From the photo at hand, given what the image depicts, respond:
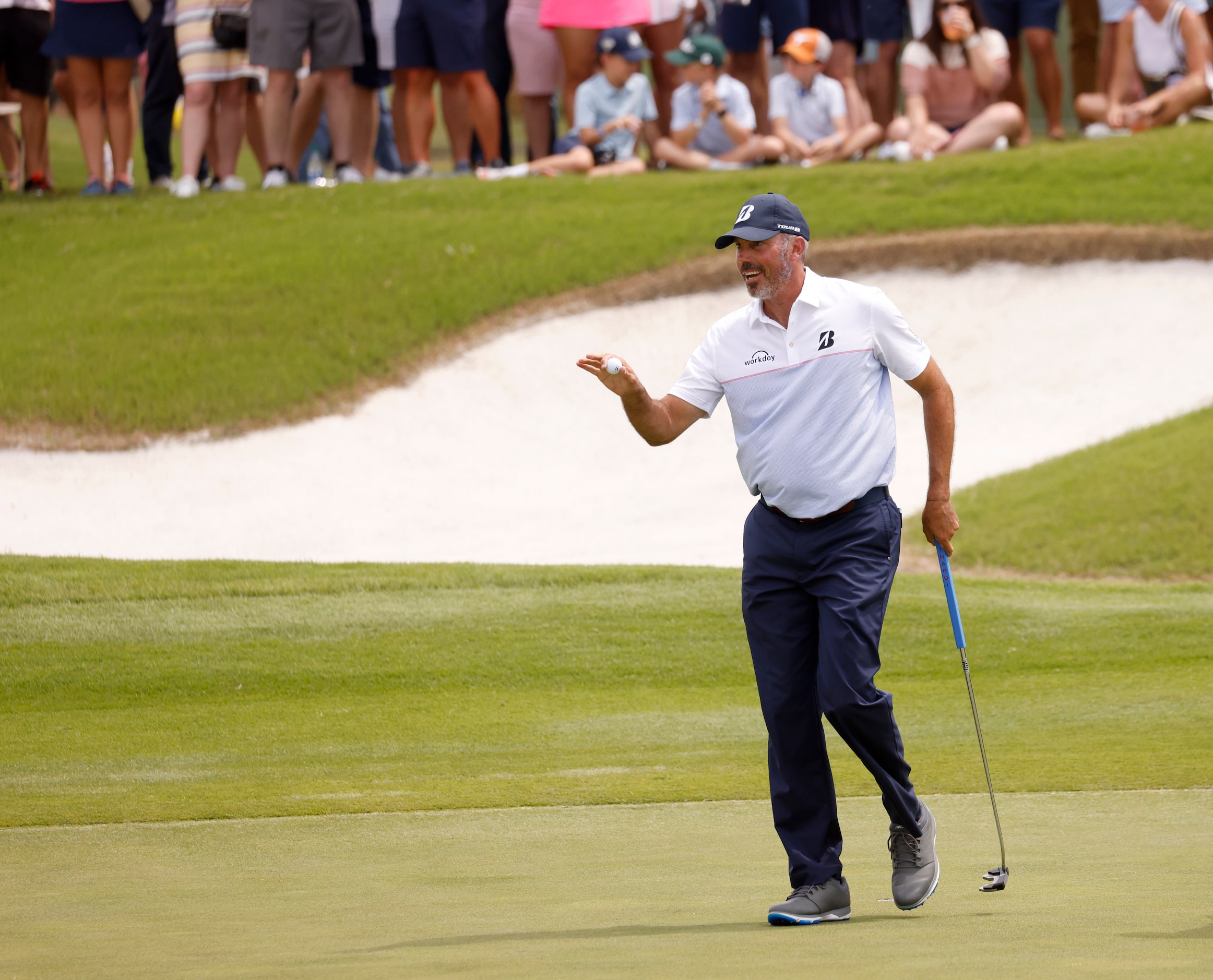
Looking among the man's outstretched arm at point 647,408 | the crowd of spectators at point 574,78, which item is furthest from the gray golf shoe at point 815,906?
the crowd of spectators at point 574,78

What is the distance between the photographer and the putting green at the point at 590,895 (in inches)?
144

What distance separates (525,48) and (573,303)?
2902 mm

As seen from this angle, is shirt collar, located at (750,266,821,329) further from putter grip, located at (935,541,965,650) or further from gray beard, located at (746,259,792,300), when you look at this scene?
putter grip, located at (935,541,965,650)

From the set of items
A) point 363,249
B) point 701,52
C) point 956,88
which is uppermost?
point 701,52

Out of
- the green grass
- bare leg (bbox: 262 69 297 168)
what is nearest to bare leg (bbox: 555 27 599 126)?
bare leg (bbox: 262 69 297 168)

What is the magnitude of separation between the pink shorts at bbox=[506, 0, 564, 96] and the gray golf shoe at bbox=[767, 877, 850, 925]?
13.8 m

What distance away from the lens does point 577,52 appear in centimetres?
1714

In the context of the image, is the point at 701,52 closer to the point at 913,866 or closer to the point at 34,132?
the point at 34,132

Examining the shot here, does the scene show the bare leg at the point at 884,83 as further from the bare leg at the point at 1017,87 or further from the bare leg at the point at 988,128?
the bare leg at the point at 1017,87

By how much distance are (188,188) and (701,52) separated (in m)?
5.31

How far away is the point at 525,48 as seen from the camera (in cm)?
1742

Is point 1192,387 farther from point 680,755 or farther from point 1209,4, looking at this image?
point 680,755

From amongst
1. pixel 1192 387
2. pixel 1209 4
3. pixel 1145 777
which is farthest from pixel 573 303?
pixel 1145 777

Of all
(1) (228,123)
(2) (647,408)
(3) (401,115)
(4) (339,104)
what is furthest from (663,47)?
(2) (647,408)
